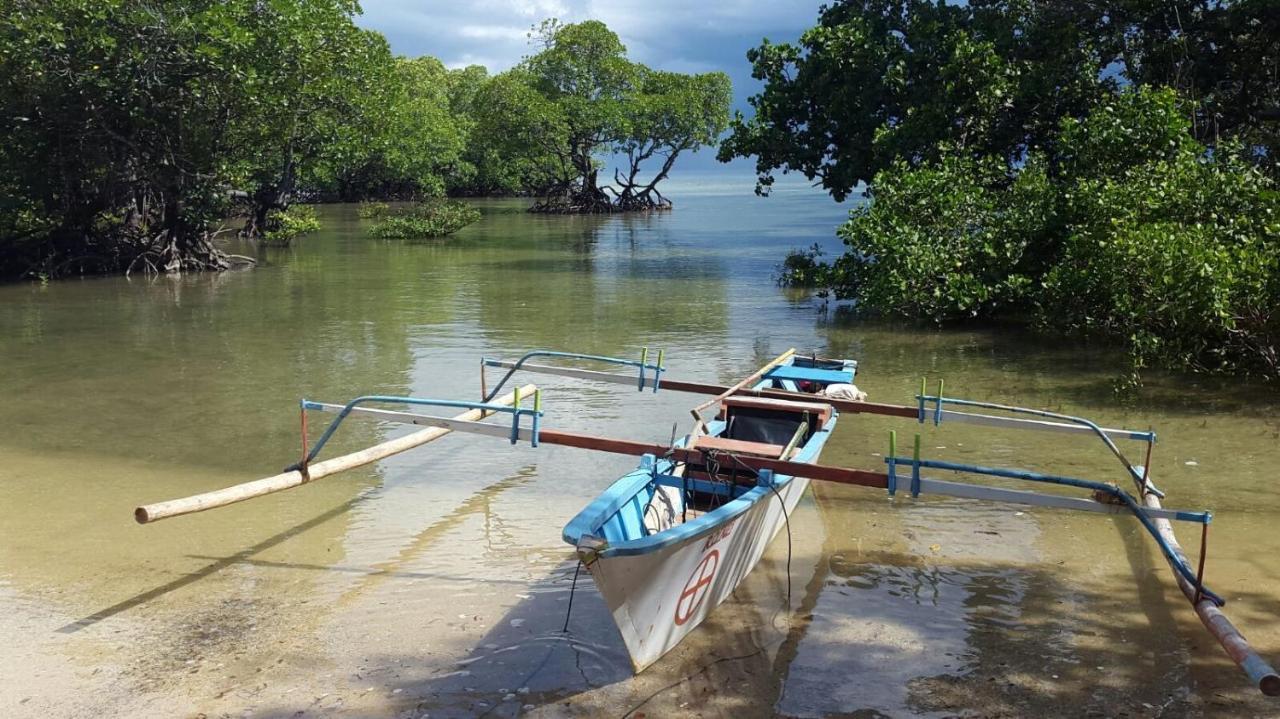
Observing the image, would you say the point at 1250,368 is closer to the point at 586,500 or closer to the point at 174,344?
the point at 586,500

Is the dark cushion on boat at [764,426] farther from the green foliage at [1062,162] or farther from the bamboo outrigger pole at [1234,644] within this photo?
the green foliage at [1062,162]

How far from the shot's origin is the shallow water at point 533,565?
5.07 metres

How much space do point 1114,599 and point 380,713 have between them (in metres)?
4.57

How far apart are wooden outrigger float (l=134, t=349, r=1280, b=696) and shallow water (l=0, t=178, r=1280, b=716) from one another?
0.39 metres

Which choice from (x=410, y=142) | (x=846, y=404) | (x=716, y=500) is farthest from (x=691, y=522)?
(x=410, y=142)

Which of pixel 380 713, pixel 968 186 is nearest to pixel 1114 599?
pixel 380 713

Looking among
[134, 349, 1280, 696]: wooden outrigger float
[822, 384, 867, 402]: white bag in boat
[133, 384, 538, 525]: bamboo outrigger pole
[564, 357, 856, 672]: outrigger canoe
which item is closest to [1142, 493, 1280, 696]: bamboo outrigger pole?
[134, 349, 1280, 696]: wooden outrigger float

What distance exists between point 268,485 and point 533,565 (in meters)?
1.96

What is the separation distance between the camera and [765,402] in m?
7.63

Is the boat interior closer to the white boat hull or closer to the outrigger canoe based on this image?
the outrigger canoe

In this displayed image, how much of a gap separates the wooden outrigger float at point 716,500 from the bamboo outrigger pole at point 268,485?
0.03 ft

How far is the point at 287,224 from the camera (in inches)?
1262

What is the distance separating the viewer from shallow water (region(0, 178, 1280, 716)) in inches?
200

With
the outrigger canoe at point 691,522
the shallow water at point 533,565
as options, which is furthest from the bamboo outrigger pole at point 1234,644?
the outrigger canoe at point 691,522
